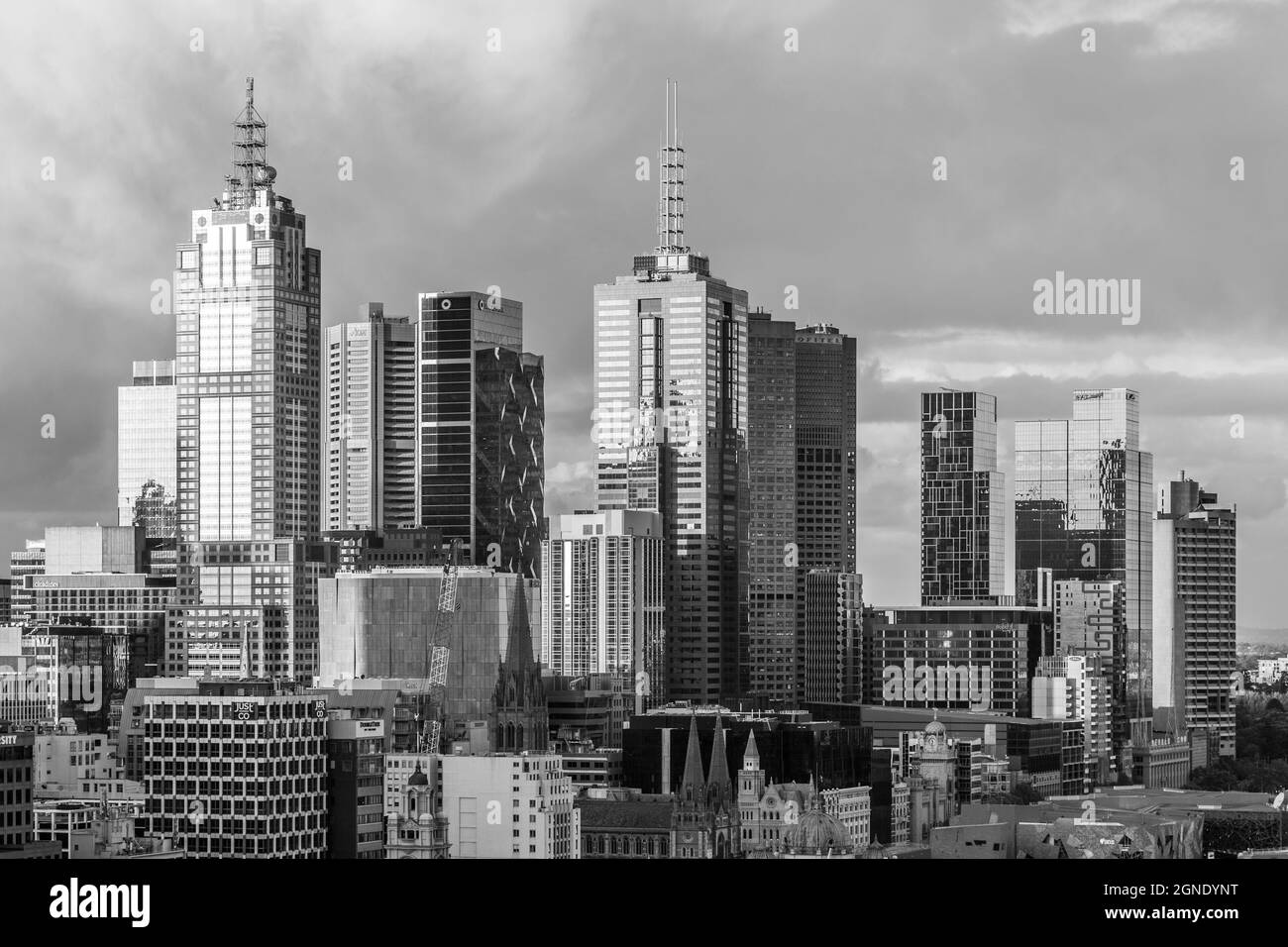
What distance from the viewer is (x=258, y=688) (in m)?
92.4

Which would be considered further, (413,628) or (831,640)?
(831,640)

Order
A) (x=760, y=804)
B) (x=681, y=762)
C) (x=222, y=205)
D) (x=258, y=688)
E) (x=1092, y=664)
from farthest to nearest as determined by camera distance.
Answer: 1. (x=222, y=205)
2. (x=1092, y=664)
3. (x=681, y=762)
4. (x=760, y=804)
5. (x=258, y=688)

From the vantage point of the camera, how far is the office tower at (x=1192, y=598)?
Answer: 178 meters

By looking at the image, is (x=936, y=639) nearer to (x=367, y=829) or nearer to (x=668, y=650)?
(x=668, y=650)

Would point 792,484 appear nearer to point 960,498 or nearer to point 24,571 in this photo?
point 960,498

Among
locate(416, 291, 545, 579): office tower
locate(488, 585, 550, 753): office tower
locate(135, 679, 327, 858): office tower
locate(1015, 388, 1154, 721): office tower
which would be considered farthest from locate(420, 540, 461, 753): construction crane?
locate(1015, 388, 1154, 721): office tower

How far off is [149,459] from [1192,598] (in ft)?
255

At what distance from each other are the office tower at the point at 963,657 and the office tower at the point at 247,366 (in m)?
43.1

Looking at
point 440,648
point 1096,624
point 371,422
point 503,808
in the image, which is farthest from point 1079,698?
point 503,808

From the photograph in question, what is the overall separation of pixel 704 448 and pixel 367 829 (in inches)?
3839

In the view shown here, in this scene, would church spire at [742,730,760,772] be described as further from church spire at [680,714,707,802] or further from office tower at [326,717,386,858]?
office tower at [326,717,386,858]

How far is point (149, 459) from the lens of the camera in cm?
18300
